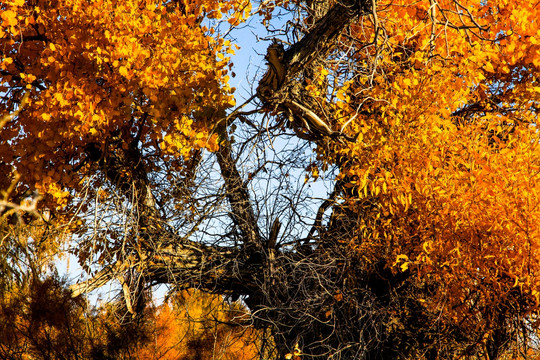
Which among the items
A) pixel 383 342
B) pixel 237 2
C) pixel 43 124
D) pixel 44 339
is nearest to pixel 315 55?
pixel 237 2

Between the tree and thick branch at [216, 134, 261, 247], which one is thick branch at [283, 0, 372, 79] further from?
thick branch at [216, 134, 261, 247]

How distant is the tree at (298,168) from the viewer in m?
7.22

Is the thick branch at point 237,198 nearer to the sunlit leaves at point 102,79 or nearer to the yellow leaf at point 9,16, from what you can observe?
the sunlit leaves at point 102,79

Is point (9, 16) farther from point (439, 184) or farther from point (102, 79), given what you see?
point (439, 184)

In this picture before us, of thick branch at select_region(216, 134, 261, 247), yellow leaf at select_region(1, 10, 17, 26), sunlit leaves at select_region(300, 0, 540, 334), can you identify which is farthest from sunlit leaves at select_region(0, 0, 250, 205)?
sunlit leaves at select_region(300, 0, 540, 334)

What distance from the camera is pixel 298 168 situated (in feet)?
30.4

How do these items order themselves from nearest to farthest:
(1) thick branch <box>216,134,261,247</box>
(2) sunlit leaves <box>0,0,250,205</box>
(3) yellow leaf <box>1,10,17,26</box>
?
(3) yellow leaf <box>1,10,17,26</box> → (2) sunlit leaves <box>0,0,250,205</box> → (1) thick branch <box>216,134,261,247</box>

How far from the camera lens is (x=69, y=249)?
8422 mm

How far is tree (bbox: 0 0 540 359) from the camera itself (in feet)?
23.7

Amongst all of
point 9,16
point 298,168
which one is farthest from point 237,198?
point 9,16

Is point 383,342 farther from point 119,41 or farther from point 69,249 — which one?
point 119,41

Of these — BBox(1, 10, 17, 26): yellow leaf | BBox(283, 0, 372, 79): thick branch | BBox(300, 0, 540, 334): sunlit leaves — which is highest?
BBox(1, 10, 17, 26): yellow leaf

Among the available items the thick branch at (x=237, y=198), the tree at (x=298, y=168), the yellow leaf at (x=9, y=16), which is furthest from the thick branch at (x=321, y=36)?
the yellow leaf at (x=9, y=16)

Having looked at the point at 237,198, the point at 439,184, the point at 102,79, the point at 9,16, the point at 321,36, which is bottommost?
the point at 439,184
